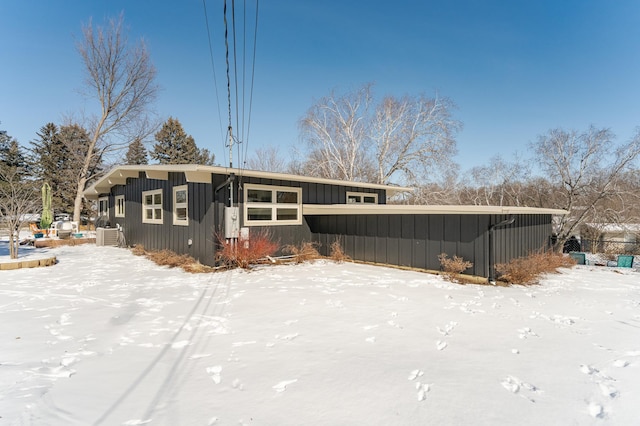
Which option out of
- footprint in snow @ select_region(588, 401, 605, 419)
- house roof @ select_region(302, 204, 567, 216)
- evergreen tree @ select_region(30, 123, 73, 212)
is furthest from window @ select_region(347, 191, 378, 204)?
evergreen tree @ select_region(30, 123, 73, 212)

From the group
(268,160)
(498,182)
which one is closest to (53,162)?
(268,160)

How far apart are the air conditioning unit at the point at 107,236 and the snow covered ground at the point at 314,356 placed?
771 centimetres

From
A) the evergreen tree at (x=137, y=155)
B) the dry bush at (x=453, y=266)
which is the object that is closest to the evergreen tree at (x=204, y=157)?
the evergreen tree at (x=137, y=155)

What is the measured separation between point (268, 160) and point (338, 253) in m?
25.5

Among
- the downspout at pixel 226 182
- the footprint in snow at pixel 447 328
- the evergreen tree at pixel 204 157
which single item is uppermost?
the evergreen tree at pixel 204 157

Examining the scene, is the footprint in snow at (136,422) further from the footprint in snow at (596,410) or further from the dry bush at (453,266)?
the dry bush at (453,266)

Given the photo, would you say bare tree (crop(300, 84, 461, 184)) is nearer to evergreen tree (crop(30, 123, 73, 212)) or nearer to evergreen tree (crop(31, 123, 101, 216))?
evergreen tree (crop(31, 123, 101, 216))

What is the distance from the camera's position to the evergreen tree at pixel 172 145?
107ft

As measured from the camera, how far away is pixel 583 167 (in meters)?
14.3

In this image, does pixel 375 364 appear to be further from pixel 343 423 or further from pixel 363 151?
pixel 363 151

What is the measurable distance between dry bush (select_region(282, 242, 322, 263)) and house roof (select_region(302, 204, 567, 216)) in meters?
1.07

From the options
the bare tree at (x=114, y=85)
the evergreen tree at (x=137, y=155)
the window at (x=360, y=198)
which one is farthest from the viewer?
the evergreen tree at (x=137, y=155)

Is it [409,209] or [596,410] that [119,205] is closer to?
[409,209]

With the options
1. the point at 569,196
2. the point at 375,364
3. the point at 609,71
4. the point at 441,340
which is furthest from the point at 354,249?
the point at 609,71
